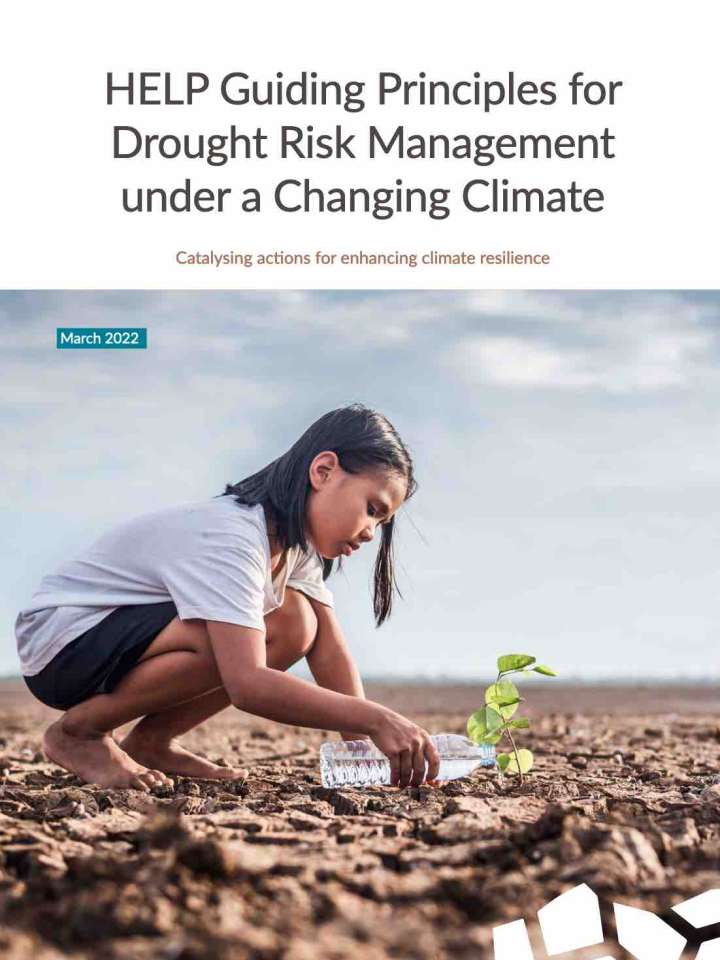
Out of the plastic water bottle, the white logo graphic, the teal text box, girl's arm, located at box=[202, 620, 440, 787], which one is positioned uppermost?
the teal text box

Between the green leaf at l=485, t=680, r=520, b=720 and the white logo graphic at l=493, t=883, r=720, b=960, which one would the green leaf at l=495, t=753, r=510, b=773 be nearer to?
the green leaf at l=485, t=680, r=520, b=720

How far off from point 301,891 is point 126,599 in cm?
153

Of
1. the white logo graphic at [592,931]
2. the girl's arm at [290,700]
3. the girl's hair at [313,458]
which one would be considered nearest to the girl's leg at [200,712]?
the girl's hair at [313,458]

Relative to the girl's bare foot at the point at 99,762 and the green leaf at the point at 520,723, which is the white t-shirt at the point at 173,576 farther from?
the green leaf at the point at 520,723

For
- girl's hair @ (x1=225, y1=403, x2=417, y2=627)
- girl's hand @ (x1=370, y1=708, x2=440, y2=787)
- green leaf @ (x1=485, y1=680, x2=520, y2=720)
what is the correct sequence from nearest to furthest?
girl's hand @ (x1=370, y1=708, x2=440, y2=787) < girl's hair @ (x1=225, y1=403, x2=417, y2=627) < green leaf @ (x1=485, y1=680, x2=520, y2=720)

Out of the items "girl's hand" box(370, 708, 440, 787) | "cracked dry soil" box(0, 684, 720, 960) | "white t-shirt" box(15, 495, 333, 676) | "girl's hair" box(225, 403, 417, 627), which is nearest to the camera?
"cracked dry soil" box(0, 684, 720, 960)

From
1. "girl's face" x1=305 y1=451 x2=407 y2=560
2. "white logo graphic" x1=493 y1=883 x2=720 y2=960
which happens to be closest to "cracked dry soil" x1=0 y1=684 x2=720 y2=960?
"white logo graphic" x1=493 y1=883 x2=720 y2=960

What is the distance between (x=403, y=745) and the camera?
2.50 meters

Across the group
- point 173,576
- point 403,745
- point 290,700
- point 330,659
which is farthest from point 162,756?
point 403,745

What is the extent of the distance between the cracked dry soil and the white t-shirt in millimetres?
445

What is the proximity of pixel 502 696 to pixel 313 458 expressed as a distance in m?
0.88

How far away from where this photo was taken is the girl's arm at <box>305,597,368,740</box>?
323 cm

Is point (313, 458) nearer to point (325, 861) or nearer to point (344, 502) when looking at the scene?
point (344, 502)

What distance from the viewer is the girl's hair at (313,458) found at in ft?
9.46
